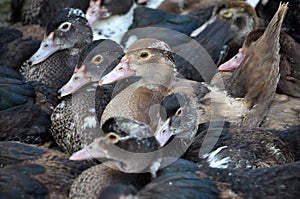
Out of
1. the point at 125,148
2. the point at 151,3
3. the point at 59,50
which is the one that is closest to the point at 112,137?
the point at 125,148

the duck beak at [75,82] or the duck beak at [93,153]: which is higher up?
the duck beak at [93,153]

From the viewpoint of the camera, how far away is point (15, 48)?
677 cm

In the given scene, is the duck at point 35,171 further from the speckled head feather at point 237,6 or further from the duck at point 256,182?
the speckled head feather at point 237,6

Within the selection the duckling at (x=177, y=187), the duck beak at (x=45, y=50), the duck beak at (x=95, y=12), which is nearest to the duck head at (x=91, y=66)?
the duck beak at (x=45, y=50)

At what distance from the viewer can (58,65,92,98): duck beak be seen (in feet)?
19.4

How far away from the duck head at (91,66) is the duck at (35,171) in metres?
1.01

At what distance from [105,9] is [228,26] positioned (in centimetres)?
138

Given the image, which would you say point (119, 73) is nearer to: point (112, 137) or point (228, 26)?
point (112, 137)

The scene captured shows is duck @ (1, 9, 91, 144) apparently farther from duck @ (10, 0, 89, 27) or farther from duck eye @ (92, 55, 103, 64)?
duck @ (10, 0, 89, 27)

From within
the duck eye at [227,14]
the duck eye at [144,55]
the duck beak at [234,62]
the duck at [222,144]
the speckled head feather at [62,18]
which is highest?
the speckled head feather at [62,18]

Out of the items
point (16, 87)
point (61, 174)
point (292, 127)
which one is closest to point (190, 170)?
point (61, 174)

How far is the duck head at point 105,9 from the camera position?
784 centimetres

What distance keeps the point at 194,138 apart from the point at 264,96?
0.86m

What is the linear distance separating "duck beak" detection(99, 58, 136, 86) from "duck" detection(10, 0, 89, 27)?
1.91 metres
